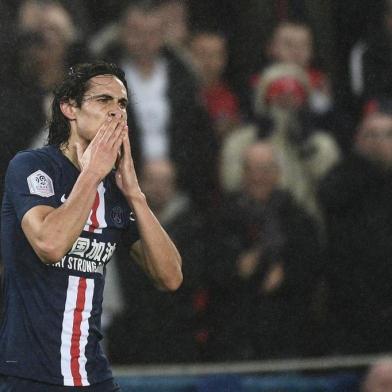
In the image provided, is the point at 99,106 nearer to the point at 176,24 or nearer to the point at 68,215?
the point at 68,215

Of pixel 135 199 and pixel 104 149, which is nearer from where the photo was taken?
pixel 104 149

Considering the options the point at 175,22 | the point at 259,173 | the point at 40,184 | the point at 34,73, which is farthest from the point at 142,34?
the point at 40,184

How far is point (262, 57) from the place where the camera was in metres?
6.12

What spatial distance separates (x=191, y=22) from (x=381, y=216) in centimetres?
161

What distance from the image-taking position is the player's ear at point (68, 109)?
355 cm

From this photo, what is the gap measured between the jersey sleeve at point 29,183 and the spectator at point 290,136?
2.44 metres

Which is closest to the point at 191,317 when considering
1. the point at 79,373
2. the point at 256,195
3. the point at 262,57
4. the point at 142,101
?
the point at 256,195

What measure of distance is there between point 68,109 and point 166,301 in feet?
Answer: 6.44

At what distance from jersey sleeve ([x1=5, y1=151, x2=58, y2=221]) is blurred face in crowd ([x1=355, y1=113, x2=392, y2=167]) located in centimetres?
289

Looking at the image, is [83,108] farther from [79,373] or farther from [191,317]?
Answer: [191,317]

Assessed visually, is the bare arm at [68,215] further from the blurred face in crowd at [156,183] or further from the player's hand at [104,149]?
the blurred face in crowd at [156,183]

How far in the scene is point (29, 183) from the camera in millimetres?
3250

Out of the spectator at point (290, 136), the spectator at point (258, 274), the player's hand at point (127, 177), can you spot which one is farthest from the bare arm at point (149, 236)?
the spectator at point (290, 136)

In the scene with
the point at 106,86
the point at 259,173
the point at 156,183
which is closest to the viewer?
the point at 106,86
